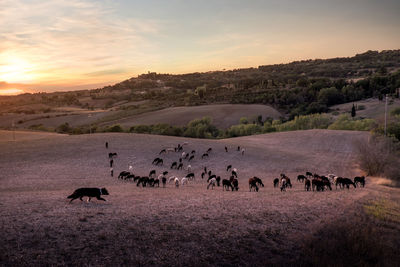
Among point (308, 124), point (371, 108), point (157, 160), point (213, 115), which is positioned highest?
point (157, 160)

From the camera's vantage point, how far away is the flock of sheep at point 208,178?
895 inches

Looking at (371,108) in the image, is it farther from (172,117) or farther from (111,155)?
(111,155)

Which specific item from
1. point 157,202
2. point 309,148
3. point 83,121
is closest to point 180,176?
point 157,202

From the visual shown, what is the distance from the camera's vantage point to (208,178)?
87.8 feet

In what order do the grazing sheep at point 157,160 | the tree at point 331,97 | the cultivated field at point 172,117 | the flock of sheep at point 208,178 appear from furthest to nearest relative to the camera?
the tree at point 331,97
the cultivated field at point 172,117
the grazing sheep at point 157,160
the flock of sheep at point 208,178

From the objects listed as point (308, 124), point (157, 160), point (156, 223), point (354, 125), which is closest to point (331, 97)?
point (308, 124)

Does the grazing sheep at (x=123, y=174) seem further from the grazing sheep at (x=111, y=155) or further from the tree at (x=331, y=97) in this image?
the tree at (x=331, y=97)

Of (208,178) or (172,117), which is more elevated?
(208,178)

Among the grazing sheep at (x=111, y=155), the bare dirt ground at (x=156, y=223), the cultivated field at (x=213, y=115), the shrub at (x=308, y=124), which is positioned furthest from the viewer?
the cultivated field at (x=213, y=115)

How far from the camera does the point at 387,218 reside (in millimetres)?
16109

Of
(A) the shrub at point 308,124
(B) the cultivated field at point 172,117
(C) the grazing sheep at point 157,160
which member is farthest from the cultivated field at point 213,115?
(C) the grazing sheep at point 157,160

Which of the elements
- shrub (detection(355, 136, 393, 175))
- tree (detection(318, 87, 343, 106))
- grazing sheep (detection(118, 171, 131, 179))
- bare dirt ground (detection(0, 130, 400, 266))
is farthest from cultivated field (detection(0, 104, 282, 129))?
bare dirt ground (detection(0, 130, 400, 266))

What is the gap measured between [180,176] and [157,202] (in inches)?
532

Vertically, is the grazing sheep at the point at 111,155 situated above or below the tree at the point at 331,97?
below
